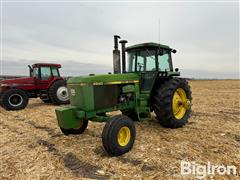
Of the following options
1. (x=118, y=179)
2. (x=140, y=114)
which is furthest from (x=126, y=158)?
(x=140, y=114)

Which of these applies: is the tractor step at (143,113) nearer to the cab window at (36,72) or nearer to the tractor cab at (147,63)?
the tractor cab at (147,63)

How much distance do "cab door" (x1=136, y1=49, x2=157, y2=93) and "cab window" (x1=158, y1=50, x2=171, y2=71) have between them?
0.20 m

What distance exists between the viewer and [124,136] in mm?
5121

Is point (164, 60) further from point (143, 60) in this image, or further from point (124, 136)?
point (124, 136)

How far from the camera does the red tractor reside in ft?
38.4

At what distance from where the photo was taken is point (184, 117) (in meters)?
7.12

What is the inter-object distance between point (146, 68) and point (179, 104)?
148 centimetres

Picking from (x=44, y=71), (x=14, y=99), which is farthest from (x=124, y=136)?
(x=44, y=71)

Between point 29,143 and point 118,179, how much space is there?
2.93 metres

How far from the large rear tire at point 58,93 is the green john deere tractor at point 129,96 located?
6324 mm

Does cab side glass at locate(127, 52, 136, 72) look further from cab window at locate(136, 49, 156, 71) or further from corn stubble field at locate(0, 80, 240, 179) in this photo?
corn stubble field at locate(0, 80, 240, 179)

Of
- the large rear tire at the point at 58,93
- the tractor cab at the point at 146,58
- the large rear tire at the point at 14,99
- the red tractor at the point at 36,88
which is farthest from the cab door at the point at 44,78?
the tractor cab at the point at 146,58

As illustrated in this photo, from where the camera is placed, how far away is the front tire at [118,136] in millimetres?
4656

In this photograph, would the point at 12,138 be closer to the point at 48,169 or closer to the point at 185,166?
the point at 48,169
